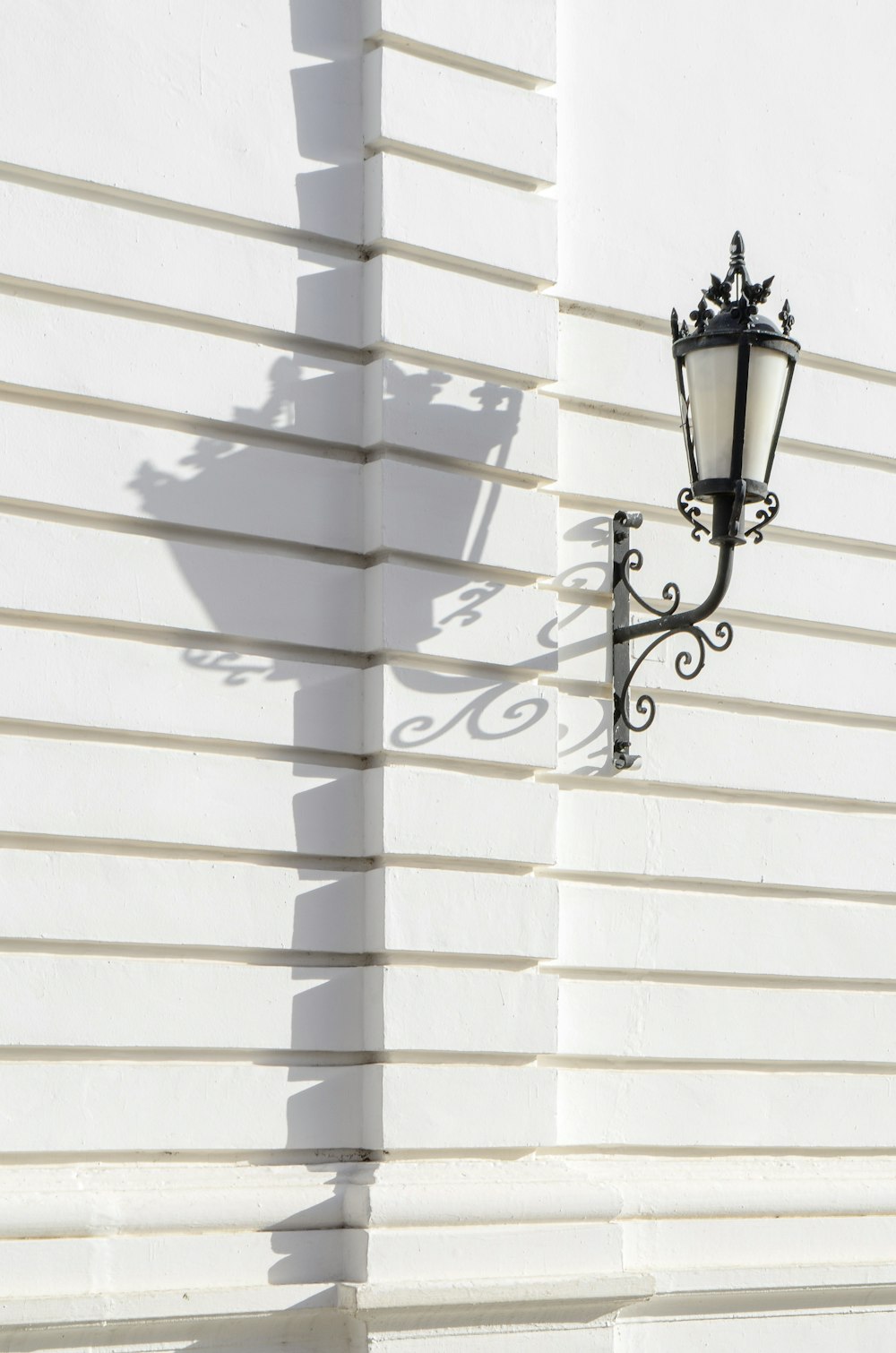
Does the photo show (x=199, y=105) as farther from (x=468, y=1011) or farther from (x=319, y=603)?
(x=468, y=1011)

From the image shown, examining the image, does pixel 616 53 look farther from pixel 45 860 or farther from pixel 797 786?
pixel 45 860

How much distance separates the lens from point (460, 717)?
4809mm

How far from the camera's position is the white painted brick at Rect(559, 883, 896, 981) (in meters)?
5.09

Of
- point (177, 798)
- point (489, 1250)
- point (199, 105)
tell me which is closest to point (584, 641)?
point (177, 798)

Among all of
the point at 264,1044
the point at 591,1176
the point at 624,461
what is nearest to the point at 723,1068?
the point at 591,1176

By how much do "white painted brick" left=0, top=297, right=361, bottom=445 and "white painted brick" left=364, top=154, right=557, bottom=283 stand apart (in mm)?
443

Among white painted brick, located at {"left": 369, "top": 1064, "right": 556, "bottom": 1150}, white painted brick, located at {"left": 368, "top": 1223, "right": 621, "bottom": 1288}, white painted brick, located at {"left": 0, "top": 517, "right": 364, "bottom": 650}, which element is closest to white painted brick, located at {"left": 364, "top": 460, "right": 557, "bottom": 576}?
white painted brick, located at {"left": 0, "top": 517, "right": 364, "bottom": 650}

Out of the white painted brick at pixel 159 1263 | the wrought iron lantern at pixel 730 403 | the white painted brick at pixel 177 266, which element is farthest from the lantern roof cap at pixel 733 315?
the white painted brick at pixel 159 1263

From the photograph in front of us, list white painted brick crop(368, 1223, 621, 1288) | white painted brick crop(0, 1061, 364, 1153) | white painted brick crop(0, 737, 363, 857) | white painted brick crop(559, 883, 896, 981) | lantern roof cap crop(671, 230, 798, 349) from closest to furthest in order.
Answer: white painted brick crop(0, 1061, 364, 1153) < white painted brick crop(0, 737, 363, 857) < white painted brick crop(368, 1223, 621, 1288) < lantern roof cap crop(671, 230, 798, 349) < white painted brick crop(559, 883, 896, 981)

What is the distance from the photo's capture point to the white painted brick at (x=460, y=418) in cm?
483

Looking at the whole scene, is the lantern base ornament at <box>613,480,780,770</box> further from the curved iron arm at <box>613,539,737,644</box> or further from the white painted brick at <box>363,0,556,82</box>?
the white painted brick at <box>363,0,556,82</box>

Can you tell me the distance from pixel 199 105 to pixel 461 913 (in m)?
2.40

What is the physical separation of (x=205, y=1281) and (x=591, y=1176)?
1246 mm

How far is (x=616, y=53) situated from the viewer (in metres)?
5.61
